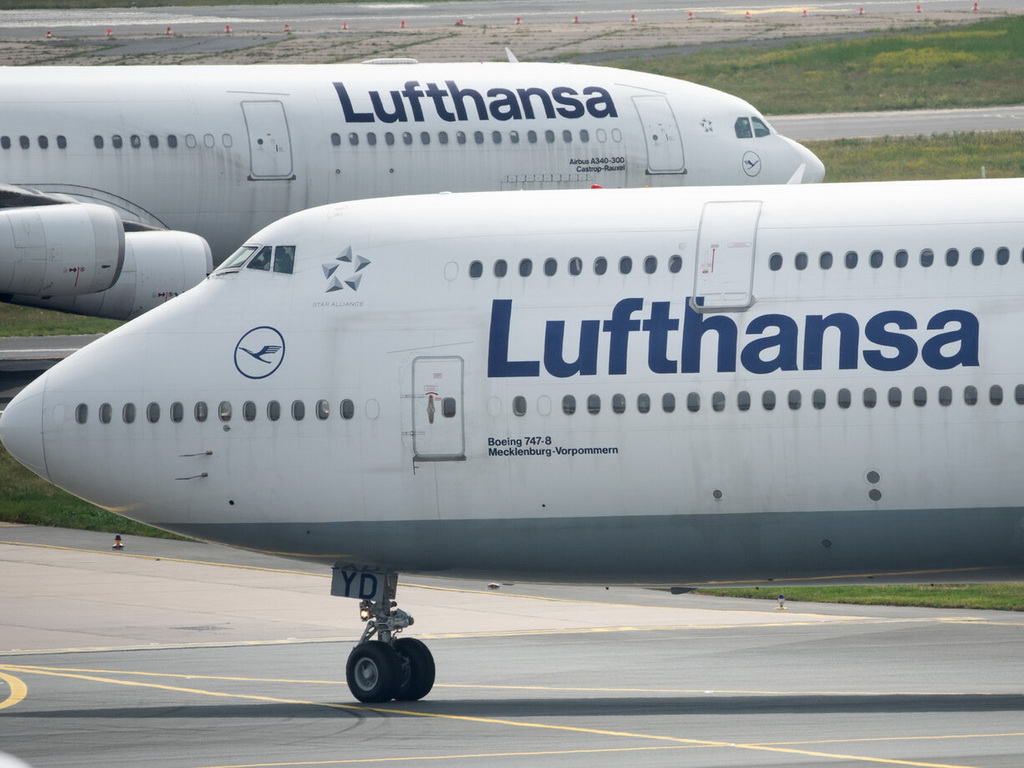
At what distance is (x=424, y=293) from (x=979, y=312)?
6.97 metres

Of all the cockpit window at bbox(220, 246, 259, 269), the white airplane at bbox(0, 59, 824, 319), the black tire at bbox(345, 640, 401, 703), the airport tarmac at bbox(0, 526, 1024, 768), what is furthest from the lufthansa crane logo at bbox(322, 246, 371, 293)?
the white airplane at bbox(0, 59, 824, 319)

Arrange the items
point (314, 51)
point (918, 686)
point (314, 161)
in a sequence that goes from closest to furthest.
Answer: point (918, 686) < point (314, 161) < point (314, 51)

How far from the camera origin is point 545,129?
4912 cm

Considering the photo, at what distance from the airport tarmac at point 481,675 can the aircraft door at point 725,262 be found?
5250mm

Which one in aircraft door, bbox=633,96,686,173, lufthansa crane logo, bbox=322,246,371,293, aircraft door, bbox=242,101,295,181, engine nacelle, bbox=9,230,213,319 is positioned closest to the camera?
lufthansa crane logo, bbox=322,246,371,293

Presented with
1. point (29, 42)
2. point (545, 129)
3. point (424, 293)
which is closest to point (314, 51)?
point (29, 42)

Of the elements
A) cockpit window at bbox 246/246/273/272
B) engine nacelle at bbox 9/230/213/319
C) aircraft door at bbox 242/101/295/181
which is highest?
aircraft door at bbox 242/101/295/181

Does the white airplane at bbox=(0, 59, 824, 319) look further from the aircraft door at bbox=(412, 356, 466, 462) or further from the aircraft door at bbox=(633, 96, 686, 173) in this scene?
the aircraft door at bbox=(412, 356, 466, 462)

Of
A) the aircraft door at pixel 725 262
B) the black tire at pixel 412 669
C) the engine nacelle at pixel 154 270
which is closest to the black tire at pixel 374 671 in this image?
the black tire at pixel 412 669

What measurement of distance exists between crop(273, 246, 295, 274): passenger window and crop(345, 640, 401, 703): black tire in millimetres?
5076

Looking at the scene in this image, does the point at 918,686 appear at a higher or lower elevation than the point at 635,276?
lower

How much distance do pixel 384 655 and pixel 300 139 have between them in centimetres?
2529

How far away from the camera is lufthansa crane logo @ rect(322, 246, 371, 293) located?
24.9 meters

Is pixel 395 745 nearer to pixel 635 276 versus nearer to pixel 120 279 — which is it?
pixel 635 276
